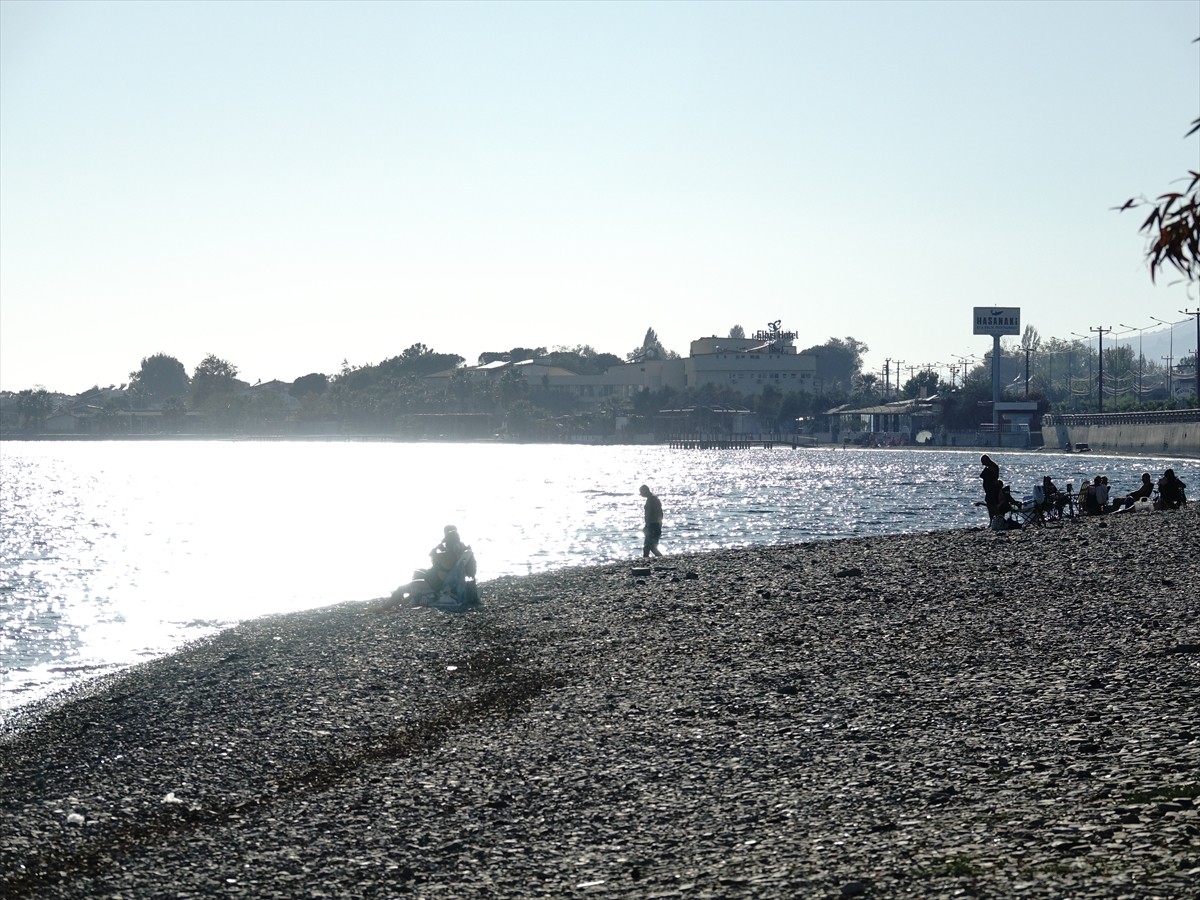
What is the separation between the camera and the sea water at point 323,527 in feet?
112

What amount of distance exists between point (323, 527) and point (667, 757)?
60057 mm

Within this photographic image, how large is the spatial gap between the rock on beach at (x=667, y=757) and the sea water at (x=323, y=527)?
6.85m

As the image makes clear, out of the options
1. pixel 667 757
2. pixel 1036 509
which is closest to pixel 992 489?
pixel 1036 509

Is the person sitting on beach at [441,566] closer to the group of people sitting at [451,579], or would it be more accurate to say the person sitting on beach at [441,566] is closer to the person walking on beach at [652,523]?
the group of people sitting at [451,579]

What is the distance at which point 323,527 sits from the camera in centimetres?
7038

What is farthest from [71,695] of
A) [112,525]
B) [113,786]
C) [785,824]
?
[112,525]

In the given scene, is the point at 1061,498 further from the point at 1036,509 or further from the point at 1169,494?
the point at 1169,494

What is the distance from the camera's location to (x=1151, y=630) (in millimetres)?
16156

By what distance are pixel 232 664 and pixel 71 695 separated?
2.62 meters

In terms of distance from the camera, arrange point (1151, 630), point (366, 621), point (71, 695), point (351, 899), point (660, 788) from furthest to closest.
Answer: point (366, 621), point (71, 695), point (1151, 630), point (660, 788), point (351, 899)

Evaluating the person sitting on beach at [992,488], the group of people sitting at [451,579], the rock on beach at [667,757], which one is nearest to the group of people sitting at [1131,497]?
the person sitting on beach at [992,488]

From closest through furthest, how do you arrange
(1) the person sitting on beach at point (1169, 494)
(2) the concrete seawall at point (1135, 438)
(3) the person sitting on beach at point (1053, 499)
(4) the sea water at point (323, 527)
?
(4) the sea water at point (323, 527), (3) the person sitting on beach at point (1053, 499), (1) the person sitting on beach at point (1169, 494), (2) the concrete seawall at point (1135, 438)

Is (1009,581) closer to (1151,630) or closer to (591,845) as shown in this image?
(1151,630)

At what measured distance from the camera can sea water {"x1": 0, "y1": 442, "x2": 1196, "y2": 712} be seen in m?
34.0
